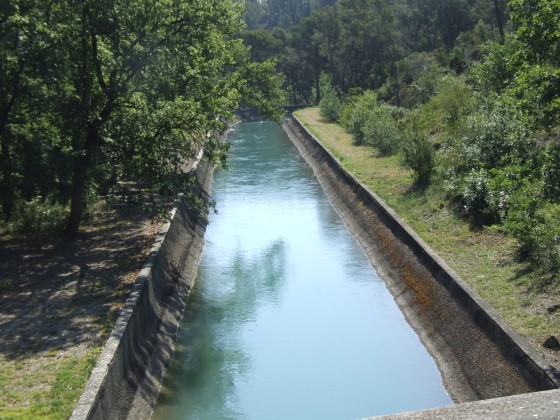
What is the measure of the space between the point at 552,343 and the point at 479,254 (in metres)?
6.32

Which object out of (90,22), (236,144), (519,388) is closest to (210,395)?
(519,388)

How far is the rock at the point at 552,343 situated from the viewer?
1290 centimetres

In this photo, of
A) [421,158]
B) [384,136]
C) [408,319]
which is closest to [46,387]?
[408,319]

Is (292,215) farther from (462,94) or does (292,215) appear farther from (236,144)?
(236,144)

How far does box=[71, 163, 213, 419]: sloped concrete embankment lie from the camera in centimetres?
1224

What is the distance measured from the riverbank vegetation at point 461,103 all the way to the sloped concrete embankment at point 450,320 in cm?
147

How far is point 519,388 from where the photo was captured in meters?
12.4

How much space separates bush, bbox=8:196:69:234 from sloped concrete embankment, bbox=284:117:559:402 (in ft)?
34.1

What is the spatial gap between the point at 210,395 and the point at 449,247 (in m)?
8.46

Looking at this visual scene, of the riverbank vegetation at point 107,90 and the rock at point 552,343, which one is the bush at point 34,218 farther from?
the rock at point 552,343

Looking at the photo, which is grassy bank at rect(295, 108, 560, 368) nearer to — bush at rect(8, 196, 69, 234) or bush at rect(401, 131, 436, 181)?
bush at rect(401, 131, 436, 181)

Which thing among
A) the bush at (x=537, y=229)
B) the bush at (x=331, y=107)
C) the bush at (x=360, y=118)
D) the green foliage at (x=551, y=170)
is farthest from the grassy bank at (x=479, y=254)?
the bush at (x=331, y=107)

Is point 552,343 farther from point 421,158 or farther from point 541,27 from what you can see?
point 421,158

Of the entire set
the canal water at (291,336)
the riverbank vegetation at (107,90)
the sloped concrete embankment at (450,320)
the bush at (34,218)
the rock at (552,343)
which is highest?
the riverbank vegetation at (107,90)
